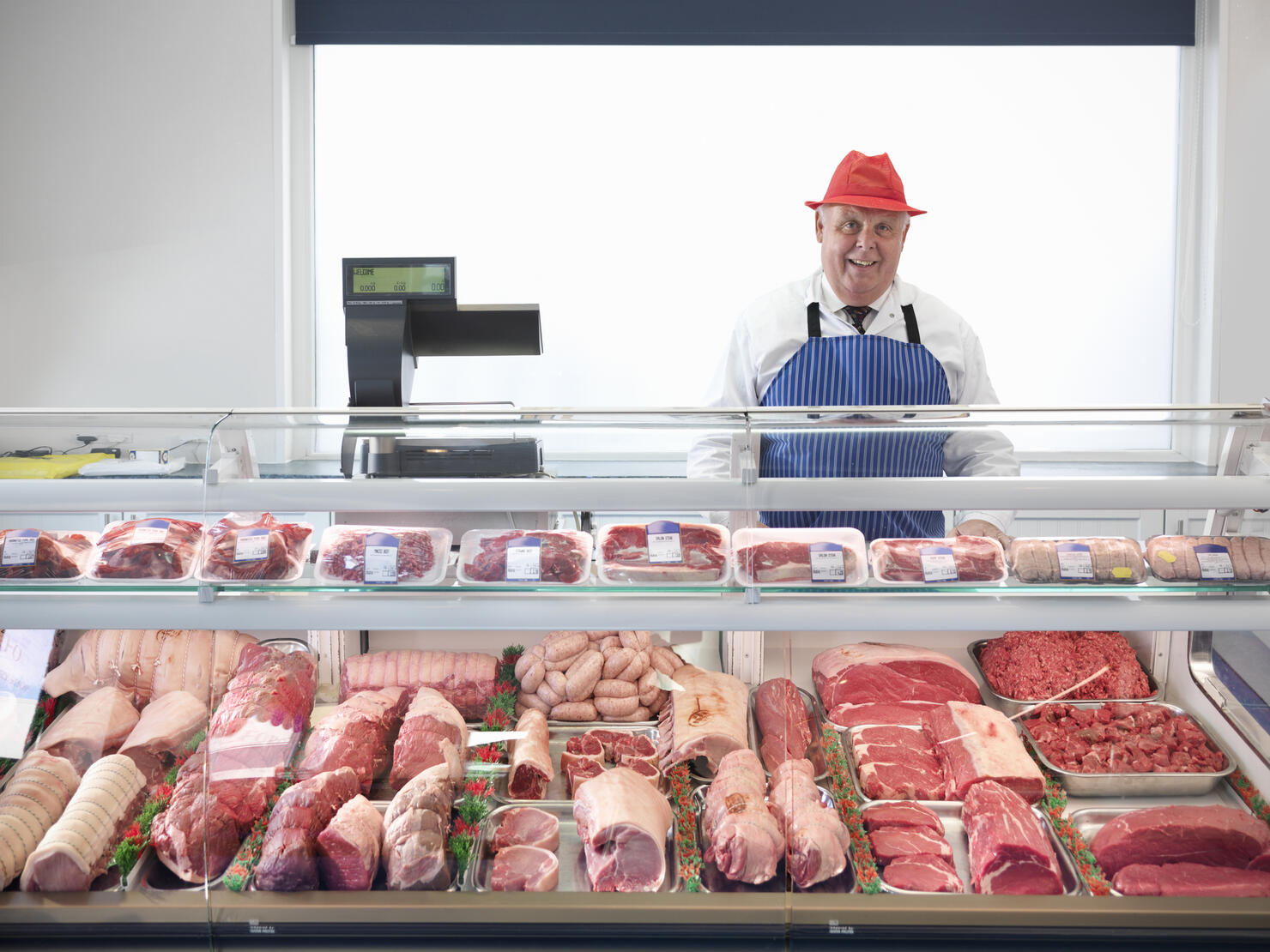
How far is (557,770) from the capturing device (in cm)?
235

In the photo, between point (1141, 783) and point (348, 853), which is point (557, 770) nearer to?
point (348, 853)

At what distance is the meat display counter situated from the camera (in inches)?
81.6

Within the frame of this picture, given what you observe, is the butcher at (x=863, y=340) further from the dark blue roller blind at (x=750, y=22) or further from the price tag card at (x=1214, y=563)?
the dark blue roller blind at (x=750, y=22)

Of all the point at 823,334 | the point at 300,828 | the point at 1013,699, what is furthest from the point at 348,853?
the point at 823,334

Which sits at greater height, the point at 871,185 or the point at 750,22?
the point at 750,22

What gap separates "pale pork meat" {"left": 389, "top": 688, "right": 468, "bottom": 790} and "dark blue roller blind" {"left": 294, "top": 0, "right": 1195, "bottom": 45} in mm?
4378

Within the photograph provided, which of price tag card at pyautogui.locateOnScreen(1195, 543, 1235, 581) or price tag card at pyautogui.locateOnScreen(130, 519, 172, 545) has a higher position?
price tag card at pyautogui.locateOnScreen(130, 519, 172, 545)

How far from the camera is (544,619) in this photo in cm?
210

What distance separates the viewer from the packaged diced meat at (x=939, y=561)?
2123 mm

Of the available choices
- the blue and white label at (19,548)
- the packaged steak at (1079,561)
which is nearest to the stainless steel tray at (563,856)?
the packaged steak at (1079,561)

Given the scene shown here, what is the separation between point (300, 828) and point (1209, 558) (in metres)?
2.17

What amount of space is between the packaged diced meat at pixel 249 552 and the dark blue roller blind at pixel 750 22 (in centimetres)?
419

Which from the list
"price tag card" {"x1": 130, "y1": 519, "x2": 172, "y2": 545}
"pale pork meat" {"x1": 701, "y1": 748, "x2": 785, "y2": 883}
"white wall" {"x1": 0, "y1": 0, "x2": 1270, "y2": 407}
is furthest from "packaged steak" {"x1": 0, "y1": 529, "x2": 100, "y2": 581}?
"white wall" {"x1": 0, "y1": 0, "x2": 1270, "y2": 407}

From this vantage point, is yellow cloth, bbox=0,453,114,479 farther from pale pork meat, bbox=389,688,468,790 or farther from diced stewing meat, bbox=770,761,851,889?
diced stewing meat, bbox=770,761,851,889
